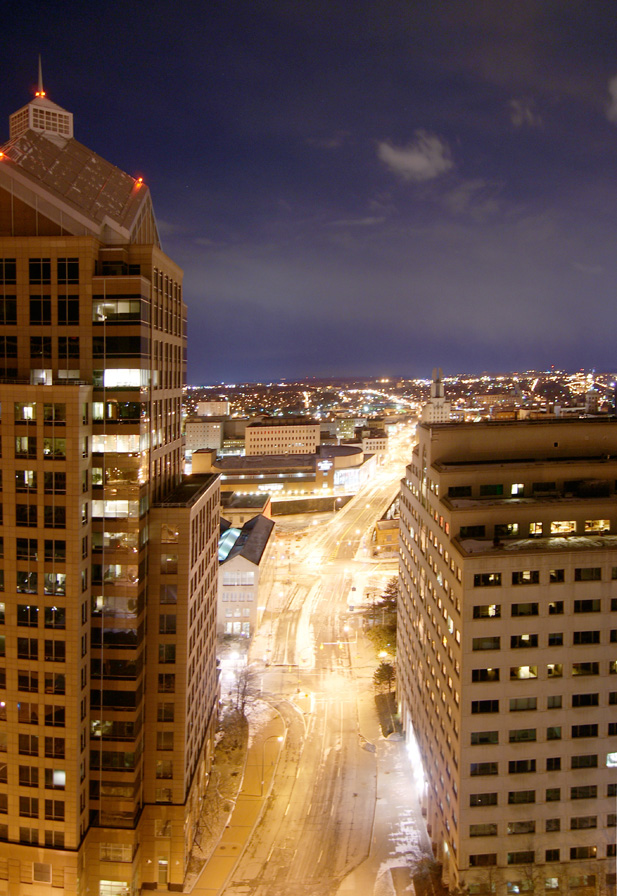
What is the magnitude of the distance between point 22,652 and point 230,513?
85809 millimetres

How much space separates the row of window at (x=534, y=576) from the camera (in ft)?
131

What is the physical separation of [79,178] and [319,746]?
52.3m

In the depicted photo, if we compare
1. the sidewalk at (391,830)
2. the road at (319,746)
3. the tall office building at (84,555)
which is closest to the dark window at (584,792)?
the sidewalk at (391,830)

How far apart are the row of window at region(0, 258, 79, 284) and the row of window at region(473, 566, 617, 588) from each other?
3152 centimetres

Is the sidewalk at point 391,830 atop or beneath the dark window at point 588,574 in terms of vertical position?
beneath

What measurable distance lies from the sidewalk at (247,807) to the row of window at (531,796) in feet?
59.7

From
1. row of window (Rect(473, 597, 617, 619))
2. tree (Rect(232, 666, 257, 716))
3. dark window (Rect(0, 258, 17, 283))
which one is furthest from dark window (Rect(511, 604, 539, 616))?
dark window (Rect(0, 258, 17, 283))

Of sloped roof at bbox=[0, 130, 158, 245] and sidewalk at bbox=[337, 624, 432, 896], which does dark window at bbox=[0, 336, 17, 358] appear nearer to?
sloped roof at bbox=[0, 130, 158, 245]

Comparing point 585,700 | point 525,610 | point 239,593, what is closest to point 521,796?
point 585,700

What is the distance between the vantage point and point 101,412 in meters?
40.0

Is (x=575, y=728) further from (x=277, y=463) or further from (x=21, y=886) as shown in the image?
(x=277, y=463)

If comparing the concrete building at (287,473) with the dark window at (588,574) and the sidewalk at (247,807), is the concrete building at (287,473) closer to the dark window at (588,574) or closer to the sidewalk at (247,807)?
the sidewalk at (247,807)

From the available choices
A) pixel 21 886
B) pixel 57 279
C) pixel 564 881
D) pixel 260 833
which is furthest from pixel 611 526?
pixel 21 886

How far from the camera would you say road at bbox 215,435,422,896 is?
45156mm
